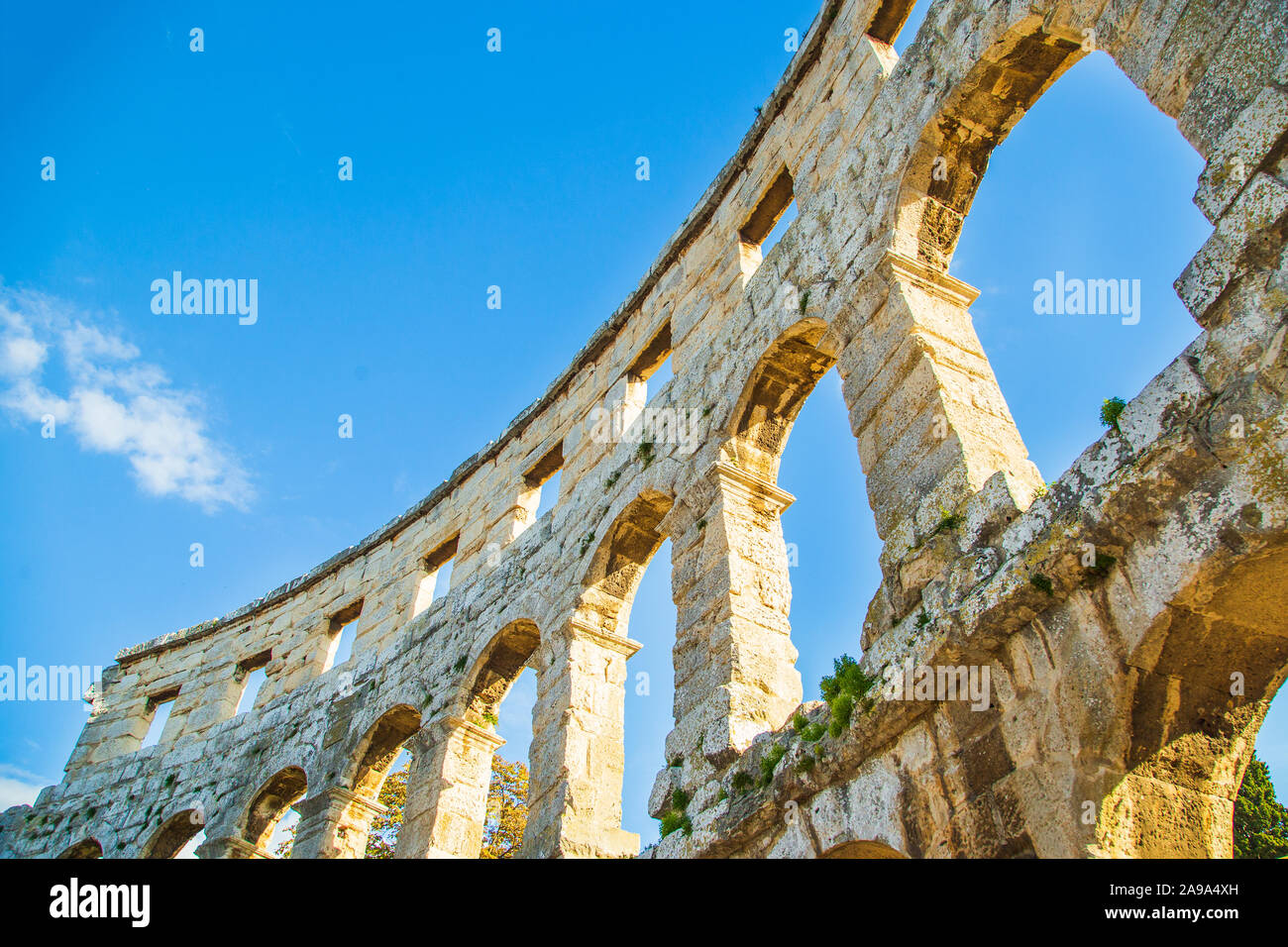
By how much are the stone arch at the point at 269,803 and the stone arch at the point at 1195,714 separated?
32.8ft

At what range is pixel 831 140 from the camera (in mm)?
7133

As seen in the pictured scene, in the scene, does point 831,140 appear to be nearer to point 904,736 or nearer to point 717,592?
point 717,592

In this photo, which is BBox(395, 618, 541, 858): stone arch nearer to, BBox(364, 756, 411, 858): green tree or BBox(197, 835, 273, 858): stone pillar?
BBox(197, 835, 273, 858): stone pillar

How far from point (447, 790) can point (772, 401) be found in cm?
468

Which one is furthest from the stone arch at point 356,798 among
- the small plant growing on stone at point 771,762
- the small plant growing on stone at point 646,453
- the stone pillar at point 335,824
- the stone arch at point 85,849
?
the small plant growing on stone at point 771,762

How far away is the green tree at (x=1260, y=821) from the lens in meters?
14.4

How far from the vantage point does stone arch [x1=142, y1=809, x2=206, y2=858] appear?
11.6 metres

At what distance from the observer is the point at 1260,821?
14914 millimetres

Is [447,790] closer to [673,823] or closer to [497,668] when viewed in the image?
[497,668]

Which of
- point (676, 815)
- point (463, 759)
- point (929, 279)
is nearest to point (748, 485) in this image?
point (929, 279)

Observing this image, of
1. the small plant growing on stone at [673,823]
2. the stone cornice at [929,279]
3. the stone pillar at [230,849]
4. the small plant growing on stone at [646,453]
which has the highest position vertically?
the small plant growing on stone at [646,453]

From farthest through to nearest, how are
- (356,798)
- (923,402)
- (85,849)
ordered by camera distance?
1. (85,849)
2. (356,798)
3. (923,402)

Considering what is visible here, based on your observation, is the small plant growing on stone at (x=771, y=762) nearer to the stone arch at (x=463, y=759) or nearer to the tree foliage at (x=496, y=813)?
the stone arch at (x=463, y=759)
